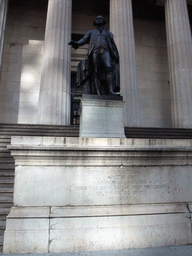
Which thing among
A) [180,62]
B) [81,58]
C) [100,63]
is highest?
[81,58]

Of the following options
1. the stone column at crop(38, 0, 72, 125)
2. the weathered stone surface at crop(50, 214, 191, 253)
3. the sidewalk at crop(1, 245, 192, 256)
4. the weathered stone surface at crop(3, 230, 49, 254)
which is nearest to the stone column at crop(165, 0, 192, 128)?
the stone column at crop(38, 0, 72, 125)

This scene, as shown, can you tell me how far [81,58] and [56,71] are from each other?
624 centimetres

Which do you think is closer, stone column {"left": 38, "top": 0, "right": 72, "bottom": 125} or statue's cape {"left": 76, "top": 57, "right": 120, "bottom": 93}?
statue's cape {"left": 76, "top": 57, "right": 120, "bottom": 93}

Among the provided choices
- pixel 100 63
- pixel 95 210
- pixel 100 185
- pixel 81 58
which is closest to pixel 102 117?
pixel 100 63

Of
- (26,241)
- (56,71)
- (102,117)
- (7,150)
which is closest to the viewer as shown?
(26,241)

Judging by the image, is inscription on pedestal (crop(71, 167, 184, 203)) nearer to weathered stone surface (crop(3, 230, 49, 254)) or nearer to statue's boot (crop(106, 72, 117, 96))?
weathered stone surface (crop(3, 230, 49, 254))

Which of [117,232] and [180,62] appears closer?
[117,232]

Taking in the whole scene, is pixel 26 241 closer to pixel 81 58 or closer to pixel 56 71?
pixel 56 71

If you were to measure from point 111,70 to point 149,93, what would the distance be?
1352 centimetres

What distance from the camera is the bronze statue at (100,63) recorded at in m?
5.27

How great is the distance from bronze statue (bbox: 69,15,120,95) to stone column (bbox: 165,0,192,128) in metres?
9.59

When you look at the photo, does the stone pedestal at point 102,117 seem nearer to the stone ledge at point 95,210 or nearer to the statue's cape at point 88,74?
the statue's cape at point 88,74

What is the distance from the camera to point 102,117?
4898 mm

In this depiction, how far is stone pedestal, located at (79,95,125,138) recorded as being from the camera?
4789 mm
